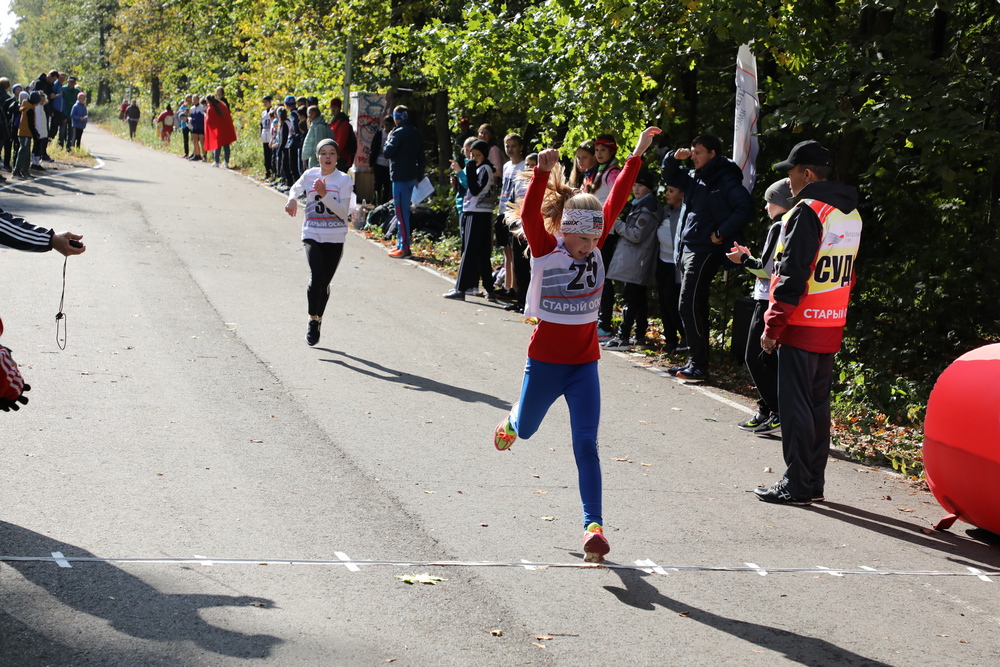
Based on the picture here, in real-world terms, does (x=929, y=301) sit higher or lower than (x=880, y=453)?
higher

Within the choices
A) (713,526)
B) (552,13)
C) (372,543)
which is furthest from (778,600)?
(552,13)

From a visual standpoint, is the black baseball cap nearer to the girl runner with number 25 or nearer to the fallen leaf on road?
the girl runner with number 25

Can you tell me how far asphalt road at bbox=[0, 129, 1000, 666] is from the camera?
455cm

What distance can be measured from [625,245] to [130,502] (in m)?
7.14

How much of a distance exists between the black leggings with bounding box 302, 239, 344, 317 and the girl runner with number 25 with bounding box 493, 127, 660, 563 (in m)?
5.22

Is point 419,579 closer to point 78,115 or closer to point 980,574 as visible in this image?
point 980,574

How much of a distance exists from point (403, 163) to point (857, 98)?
8344 mm

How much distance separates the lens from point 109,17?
7988 centimetres

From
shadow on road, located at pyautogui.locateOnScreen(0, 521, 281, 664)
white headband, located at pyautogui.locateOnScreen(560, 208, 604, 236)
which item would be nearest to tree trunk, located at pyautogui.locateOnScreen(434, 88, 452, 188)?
white headband, located at pyautogui.locateOnScreen(560, 208, 604, 236)

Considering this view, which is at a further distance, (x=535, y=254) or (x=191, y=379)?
(x=191, y=379)

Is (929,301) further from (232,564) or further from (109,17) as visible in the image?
(109,17)

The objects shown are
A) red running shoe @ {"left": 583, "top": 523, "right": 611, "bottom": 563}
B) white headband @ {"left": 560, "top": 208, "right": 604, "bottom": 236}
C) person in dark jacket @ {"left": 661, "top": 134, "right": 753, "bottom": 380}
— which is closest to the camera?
red running shoe @ {"left": 583, "top": 523, "right": 611, "bottom": 563}

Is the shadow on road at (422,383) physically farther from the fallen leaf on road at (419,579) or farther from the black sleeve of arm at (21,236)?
the black sleeve of arm at (21,236)

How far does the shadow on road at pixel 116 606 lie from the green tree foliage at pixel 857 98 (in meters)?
7.57
